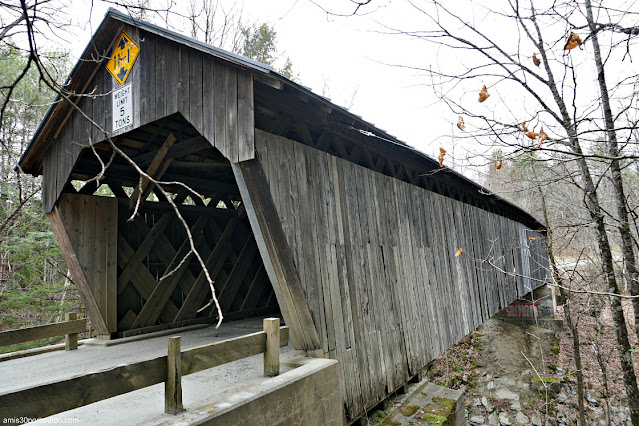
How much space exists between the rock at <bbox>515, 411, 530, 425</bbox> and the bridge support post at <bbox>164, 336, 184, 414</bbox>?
29.2ft

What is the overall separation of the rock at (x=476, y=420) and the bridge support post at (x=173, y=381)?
26.4 ft

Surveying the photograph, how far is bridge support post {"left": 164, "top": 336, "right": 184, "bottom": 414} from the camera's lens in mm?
2463

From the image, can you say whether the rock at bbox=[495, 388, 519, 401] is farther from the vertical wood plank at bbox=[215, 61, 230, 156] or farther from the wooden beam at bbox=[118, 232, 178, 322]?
the vertical wood plank at bbox=[215, 61, 230, 156]

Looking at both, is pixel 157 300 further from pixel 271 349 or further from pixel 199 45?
pixel 199 45

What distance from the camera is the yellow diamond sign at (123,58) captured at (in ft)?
14.1

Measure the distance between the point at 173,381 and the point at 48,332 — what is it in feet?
9.83

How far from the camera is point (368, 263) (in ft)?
14.7

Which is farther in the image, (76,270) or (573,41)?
(76,270)

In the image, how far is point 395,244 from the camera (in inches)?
201

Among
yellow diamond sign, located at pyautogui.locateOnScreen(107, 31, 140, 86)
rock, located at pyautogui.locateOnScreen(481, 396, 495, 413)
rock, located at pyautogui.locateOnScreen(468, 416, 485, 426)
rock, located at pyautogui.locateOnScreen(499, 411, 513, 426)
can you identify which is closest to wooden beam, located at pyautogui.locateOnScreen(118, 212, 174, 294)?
yellow diamond sign, located at pyautogui.locateOnScreen(107, 31, 140, 86)

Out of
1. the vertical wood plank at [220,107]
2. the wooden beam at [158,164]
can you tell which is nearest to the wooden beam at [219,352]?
the vertical wood plank at [220,107]

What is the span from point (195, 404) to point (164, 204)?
4198 millimetres

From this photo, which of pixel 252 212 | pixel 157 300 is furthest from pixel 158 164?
pixel 157 300

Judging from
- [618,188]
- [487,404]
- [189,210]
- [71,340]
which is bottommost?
[487,404]
